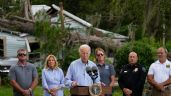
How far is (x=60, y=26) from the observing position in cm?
2594

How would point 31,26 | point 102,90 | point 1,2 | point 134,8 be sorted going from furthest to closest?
point 134,8
point 1,2
point 31,26
point 102,90

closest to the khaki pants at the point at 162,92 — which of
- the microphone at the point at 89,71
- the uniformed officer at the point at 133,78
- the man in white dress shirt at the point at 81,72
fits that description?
the uniformed officer at the point at 133,78

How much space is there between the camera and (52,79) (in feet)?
35.6

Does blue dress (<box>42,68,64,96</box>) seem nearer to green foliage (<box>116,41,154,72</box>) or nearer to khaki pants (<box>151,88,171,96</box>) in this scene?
khaki pants (<box>151,88,171,96</box>)

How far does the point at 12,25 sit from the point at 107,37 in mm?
5288

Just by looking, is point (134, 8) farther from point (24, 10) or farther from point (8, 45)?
point (8, 45)

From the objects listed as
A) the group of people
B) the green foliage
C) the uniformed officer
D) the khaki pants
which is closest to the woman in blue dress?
the group of people

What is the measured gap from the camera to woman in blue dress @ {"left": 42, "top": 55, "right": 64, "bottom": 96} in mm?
10812

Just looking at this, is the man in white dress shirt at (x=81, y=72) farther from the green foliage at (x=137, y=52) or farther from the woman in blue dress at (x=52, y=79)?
the green foliage at (x=137, y=52)

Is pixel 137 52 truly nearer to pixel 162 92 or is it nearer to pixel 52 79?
pixel 162 92

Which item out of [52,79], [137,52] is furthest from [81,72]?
[137,52]

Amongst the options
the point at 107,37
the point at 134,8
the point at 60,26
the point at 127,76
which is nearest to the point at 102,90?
the point at 127,76

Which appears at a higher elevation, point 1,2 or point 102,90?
point 1,2

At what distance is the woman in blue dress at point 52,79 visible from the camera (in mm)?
10812
